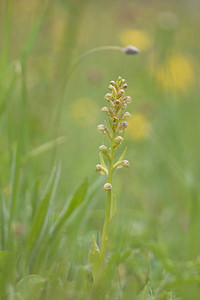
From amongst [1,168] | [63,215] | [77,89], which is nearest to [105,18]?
[77,89]

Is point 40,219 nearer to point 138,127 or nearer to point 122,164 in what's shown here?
point 122,164

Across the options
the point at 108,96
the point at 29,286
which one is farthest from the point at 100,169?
the point at 29,286

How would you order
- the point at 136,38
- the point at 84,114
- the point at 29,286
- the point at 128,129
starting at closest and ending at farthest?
1. the point at 29,286
2. the point at 128,129
3. the point at 84,114
4. the point at 136,38

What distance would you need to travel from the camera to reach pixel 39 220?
150 cm

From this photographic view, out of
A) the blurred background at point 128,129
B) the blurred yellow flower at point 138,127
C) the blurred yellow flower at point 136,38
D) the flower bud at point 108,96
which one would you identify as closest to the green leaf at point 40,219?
the blurred background at point 128,129

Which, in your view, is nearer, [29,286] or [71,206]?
[29,286]

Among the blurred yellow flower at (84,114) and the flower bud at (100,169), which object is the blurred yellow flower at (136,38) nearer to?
the blurred yellow flower at (84,114)

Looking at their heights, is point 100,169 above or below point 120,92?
below

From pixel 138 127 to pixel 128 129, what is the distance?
19 cm

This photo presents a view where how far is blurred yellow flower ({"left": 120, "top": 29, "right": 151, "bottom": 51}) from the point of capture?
4469 mm

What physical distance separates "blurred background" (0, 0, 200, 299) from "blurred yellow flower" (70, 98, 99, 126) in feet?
0.03

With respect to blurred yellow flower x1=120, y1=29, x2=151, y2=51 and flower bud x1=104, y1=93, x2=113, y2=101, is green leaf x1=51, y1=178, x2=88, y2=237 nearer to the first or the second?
flower bud x1=104, y1=93, x2=113, y2=101

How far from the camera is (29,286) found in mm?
1248

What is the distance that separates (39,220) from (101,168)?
32cm
